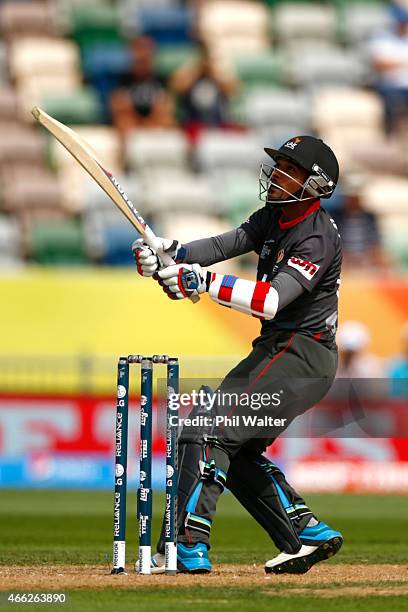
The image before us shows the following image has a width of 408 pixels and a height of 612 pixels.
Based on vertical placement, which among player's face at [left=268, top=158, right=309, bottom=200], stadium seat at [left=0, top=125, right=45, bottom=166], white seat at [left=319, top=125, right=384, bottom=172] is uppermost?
white seat at [left=319, top=125, right=384, bottom=172]

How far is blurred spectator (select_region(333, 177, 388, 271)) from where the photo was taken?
1878 centimetres

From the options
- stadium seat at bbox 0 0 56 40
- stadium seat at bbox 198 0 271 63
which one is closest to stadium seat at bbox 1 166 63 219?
stadium seat at bbox 0 0 56 40

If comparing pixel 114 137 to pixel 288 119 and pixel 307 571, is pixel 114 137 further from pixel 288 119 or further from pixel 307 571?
pixel 307 571

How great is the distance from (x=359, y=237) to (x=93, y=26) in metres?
6.86

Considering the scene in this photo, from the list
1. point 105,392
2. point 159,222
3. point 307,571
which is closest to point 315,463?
point 105,392

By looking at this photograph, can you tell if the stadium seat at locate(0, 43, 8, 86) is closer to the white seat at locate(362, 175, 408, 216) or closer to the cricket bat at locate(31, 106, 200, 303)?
the white seat at locate(362, 175, 408, 216)

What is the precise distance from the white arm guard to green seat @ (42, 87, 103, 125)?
13889 millimetres

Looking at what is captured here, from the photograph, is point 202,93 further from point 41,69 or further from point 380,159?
point 380,159

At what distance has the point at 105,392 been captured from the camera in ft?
55.8

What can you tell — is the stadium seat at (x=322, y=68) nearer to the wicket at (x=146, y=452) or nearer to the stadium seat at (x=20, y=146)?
the stadium seat at (x=20, y=146)

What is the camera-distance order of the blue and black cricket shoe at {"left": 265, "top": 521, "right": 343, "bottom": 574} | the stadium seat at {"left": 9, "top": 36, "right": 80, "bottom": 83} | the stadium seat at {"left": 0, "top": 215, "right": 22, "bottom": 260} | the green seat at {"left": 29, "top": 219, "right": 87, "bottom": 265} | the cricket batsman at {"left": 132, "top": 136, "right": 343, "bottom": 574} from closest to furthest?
the cricket batsman at {"left": 132, "top": 136, "right": 343, "bottom": 574} → the blue and black cricket shoe at {"left": 265, "top": 521, "right": 343, "bottom": 574} → the stadium seat at {"left": 0, "top": 215, "right": 22, "bottom": 260} → the green seat at {"left": 29, "top": 219, "right": 87, "bottom": 265} → the stadium seat at {"left": 9, "top": 36, "right": 80, "bottom": 83}

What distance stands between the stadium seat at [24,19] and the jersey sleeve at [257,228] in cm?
1552

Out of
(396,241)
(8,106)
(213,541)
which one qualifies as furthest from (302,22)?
(213,541)

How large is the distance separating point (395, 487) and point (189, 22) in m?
9.77
